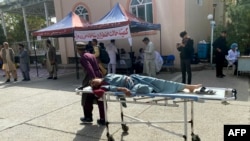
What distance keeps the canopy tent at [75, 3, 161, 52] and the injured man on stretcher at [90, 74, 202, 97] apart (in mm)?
5193

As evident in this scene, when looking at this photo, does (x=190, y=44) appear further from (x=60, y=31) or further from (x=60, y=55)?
(x=60, y=55)

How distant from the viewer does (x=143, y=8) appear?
39.7 ft

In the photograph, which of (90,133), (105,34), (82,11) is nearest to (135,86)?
(90,133)

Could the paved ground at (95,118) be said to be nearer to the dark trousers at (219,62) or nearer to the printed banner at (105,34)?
the dark trousers at (219,62)

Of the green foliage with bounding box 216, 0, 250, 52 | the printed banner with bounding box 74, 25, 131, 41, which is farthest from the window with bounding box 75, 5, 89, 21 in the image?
the green foliage with bounding box 216, 0, 250, 52

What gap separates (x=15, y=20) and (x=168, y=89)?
2859 centimetres

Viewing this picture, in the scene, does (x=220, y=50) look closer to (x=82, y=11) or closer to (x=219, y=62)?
(x=219, y=62)

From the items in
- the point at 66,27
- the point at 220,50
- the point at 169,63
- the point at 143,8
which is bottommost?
the point at 169,63

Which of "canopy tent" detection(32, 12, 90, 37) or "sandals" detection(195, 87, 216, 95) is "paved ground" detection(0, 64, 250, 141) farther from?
"canopy tent" detection(32, 12, 90, 37)

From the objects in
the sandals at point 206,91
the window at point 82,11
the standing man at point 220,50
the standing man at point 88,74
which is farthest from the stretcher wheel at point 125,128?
the window at point 82,11

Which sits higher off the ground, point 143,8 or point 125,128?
point 143,8

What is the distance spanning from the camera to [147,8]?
39.4ft

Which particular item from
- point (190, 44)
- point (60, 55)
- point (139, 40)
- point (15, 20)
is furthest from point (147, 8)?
point (15, 20)

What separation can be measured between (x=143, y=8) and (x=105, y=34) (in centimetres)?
367
